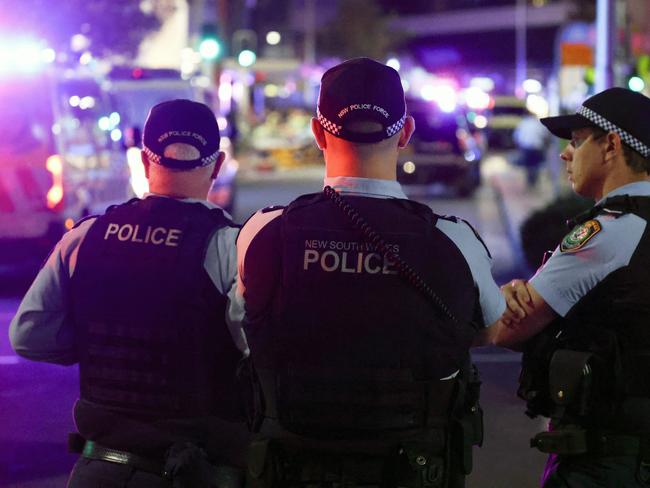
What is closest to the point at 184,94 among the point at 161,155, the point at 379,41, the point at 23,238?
the point at 23,238

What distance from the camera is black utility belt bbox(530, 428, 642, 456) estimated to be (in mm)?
3131

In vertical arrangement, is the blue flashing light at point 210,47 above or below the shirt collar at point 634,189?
below

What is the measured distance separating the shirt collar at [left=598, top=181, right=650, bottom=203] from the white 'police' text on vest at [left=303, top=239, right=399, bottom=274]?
933 mm

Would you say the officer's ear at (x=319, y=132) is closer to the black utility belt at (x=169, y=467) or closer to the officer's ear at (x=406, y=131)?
the officer's ear at (x=406, y=131)

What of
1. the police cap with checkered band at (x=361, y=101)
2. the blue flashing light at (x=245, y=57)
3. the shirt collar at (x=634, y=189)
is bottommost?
the blue flashing light at (x=245, y=57)

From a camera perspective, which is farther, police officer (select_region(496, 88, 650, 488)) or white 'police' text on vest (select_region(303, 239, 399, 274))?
police officer (select_region(496, 88, 650, 488))

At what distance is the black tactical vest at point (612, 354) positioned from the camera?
3.13m

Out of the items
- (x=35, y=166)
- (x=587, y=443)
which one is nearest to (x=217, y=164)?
(x=587, y=443)

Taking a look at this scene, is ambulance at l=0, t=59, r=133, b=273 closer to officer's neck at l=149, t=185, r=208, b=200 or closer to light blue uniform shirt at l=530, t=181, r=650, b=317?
officer's neck at l=149, t=185, r=208, b=200

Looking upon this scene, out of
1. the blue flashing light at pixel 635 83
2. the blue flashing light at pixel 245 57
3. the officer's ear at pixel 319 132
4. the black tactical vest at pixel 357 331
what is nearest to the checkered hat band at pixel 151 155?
the officer's ear at pixel 319 132

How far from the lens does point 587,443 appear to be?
125 inches

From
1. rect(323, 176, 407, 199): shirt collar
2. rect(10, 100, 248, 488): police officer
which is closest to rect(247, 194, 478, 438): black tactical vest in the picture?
rect(323, 176, 407, 199): shirt collar

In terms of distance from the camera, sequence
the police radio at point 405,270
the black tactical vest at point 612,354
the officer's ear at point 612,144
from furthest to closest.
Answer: the officer's ear at point 612,144 < the black tactical vest at point 612,354 < the police radio at point 405,270

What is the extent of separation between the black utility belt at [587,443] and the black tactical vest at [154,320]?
0.84 m
